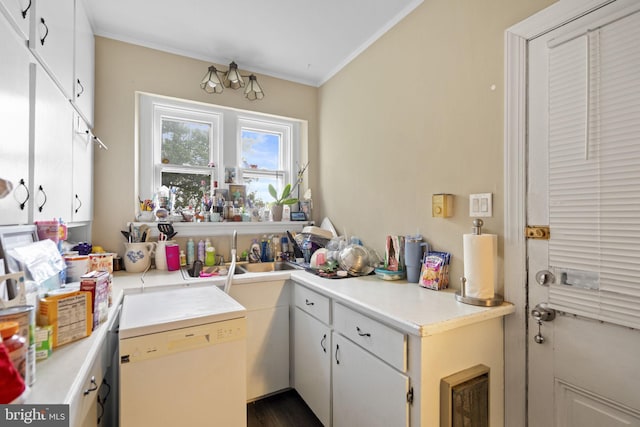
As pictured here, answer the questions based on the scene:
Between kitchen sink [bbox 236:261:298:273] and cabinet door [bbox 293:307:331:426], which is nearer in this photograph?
cabinet door [bbox 293:307:331:426]

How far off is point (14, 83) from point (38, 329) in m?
0.78

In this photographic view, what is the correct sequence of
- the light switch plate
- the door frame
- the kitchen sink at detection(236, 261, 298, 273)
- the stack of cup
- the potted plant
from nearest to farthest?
1. the door frame
2. the light switch plate
3. the stack of cup
4. the kitchen sink at detection(236, 261, 298, 273)
5. the potted plant

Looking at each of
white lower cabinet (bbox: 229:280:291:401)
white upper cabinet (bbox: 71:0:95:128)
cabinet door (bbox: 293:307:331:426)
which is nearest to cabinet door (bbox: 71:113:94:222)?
white upper cabinet (bbox: 71:0:95:128)

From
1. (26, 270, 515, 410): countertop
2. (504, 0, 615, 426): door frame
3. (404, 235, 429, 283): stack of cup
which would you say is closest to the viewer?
(26, 270, 515, 410): countertop

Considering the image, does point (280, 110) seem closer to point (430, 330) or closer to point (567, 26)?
point (567, 26)

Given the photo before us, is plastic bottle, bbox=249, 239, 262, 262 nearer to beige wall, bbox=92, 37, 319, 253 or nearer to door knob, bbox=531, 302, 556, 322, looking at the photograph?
beige wall, bbox=92, 37, 319, 253

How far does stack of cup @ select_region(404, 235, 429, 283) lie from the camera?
174 centimetres

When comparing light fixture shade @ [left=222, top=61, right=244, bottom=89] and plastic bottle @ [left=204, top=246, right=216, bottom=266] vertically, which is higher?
light fixture shade @ [left=222, top=61, right=244, bottom=89]

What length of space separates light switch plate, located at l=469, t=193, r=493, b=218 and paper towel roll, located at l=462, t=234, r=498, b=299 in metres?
0.13

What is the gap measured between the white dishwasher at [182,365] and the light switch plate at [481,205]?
49.5 inches

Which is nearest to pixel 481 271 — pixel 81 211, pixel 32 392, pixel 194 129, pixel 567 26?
pixel 567 26

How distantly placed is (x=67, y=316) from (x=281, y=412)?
1.52m

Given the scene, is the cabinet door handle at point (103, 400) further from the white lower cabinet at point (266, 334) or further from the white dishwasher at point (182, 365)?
the white lower cabinet at point (266, 334)

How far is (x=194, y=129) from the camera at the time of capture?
8.50 feet
